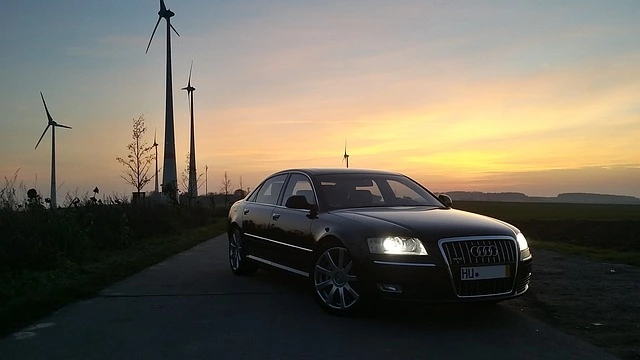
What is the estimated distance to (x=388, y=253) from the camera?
6164 millimetres

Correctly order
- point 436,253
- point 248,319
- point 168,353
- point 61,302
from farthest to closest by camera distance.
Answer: point 61,302 → point 248,319 → point 436,253 → point 168,353

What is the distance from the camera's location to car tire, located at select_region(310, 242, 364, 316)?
6.48 m

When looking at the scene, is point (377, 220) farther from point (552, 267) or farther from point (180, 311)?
point (552, 267)

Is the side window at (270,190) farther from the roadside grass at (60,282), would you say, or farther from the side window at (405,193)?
the roadside grass at (60,282)

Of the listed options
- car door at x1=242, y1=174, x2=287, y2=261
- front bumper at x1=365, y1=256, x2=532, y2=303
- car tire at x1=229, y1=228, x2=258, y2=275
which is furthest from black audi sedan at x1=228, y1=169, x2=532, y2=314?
car tire at x1=229, y1=228, x2=258, y2=275

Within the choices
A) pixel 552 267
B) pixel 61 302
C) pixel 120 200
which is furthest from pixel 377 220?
pixel 120 200


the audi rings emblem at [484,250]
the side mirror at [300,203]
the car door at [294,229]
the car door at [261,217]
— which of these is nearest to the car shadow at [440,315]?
the car door at [294,229]

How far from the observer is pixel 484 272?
6113mm

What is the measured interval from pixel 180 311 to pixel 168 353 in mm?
1805

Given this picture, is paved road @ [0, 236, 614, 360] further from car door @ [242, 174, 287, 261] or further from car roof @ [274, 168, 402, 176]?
car roof @ [274, 168, 402, 176]

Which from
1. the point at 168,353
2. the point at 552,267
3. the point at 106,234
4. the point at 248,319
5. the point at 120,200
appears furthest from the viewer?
the point at 120,200

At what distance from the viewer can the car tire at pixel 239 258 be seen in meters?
9.67

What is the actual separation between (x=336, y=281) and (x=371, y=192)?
165 centimetres

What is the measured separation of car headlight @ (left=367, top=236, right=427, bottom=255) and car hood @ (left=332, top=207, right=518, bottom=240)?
0.09m
